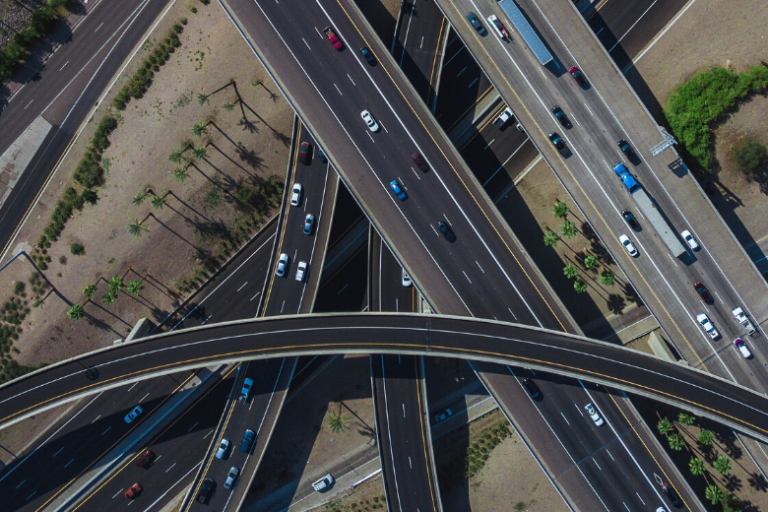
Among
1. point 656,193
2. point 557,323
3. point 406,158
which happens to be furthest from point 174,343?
point 656,193

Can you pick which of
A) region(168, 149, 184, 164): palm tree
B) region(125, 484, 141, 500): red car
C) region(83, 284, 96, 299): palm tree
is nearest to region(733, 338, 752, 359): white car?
region(168, 149, 184, 164): palm tree

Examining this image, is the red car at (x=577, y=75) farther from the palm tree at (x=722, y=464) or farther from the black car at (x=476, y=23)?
the palm tree at (x=722, y=464)

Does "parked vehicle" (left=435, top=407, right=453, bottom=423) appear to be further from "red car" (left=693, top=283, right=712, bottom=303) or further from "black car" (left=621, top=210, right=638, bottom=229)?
"red car" (left=693, top=283, right=712, bottom=303)

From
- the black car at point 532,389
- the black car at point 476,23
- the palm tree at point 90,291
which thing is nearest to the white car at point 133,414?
the palm tree at point 90,291

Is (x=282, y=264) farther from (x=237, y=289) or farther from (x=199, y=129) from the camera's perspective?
(x=199, y=129)

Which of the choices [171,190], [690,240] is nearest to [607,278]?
[690,240]

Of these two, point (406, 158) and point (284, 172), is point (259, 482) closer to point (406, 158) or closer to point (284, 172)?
point (284, 172)
